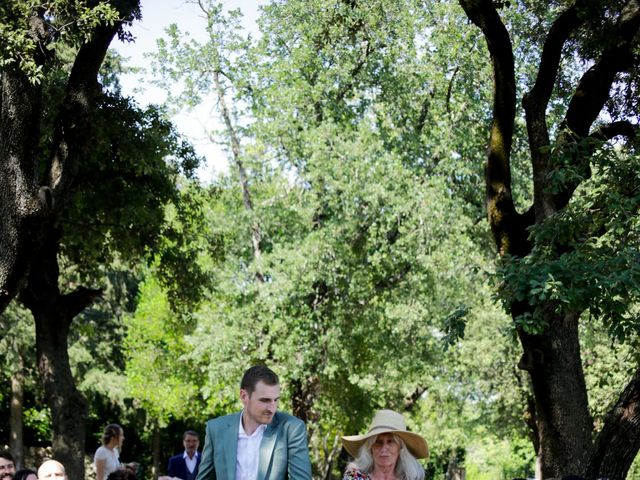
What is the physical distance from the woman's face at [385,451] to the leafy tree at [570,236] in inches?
169

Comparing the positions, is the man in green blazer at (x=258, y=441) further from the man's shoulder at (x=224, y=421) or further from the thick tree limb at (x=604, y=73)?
the thick tree limb at (x=604, y=73)

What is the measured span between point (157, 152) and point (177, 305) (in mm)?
4457

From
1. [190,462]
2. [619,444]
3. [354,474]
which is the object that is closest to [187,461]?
[190,462]

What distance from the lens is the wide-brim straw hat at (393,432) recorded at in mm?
6668

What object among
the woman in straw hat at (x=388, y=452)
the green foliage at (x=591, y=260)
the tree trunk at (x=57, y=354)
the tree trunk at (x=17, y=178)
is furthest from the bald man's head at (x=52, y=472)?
the tree trunk at (x=57, y=354)

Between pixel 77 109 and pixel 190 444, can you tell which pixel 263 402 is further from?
pixel 77 109

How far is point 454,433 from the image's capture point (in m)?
45.5

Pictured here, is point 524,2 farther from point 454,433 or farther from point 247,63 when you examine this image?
point 454,433

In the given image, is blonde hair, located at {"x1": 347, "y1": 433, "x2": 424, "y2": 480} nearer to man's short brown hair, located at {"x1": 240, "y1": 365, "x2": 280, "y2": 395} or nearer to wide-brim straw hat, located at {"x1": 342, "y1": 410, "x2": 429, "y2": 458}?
wide-brim straw hat, located at {"x1": 342, "y1": 410, "x2": 429, "y2": 458}

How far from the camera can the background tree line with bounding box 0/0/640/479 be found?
12750 millimetres

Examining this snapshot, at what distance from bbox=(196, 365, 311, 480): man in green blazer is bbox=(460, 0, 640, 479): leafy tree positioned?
535 cm

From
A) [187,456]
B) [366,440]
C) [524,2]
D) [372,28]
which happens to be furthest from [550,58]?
[372,28]

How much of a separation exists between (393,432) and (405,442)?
214 mm

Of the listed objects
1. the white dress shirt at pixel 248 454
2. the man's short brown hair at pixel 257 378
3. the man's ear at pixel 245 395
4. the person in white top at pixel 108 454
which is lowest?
the white dress shirt at pixel 248 454
